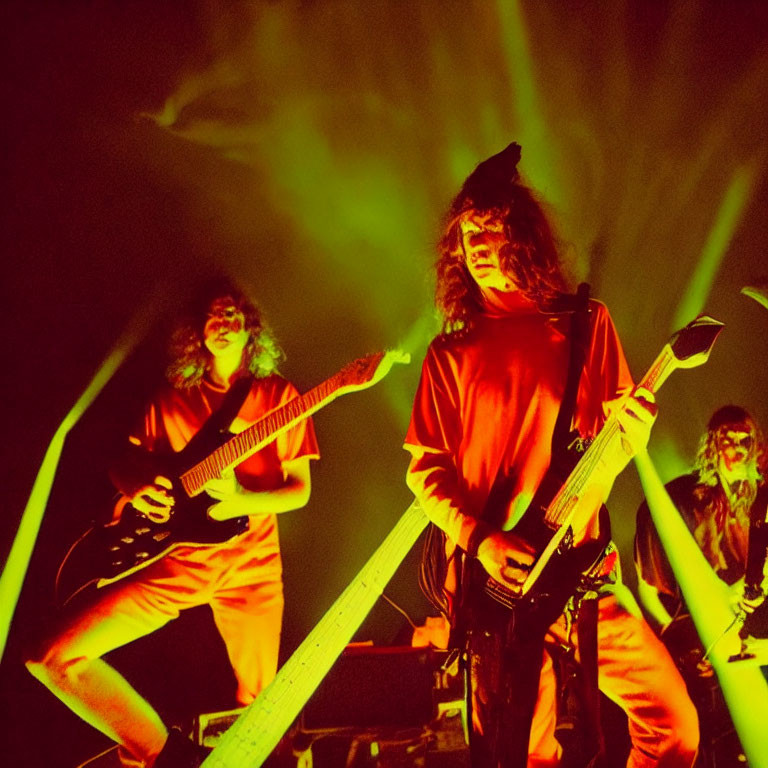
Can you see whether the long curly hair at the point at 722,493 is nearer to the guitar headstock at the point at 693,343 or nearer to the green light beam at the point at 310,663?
the guitar headstock at the point at 693,343

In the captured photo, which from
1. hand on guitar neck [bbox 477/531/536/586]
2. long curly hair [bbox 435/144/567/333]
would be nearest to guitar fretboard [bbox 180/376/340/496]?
long curly hair [bbox 435/144/567/333]

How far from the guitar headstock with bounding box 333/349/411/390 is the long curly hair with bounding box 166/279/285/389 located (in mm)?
378

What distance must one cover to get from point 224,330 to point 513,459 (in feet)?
4.49

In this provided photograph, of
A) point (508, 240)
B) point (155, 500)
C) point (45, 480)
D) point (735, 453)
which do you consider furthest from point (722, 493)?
point (45, 480)

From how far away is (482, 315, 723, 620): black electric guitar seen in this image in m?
2.63

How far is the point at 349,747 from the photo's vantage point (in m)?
2.93

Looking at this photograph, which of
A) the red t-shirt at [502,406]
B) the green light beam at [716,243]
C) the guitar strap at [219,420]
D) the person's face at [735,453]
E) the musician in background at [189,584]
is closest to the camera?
the red t-shirt at [502,406]

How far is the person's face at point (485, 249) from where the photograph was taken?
2.99 metres

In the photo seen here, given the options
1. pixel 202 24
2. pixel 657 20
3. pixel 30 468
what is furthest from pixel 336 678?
pixel 657 20

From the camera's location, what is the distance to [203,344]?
3.34m

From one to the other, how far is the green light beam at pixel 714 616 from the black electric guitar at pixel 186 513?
1.32 metres

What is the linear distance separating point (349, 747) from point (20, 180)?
9.34 ft

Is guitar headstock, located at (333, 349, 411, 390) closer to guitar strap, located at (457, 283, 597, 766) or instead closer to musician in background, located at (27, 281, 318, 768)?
musician in background, located at (27, 281, 318, 768)

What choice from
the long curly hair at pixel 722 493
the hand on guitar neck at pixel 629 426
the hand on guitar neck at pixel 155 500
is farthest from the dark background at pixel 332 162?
the hand on guitar neck at pixel 629 426
